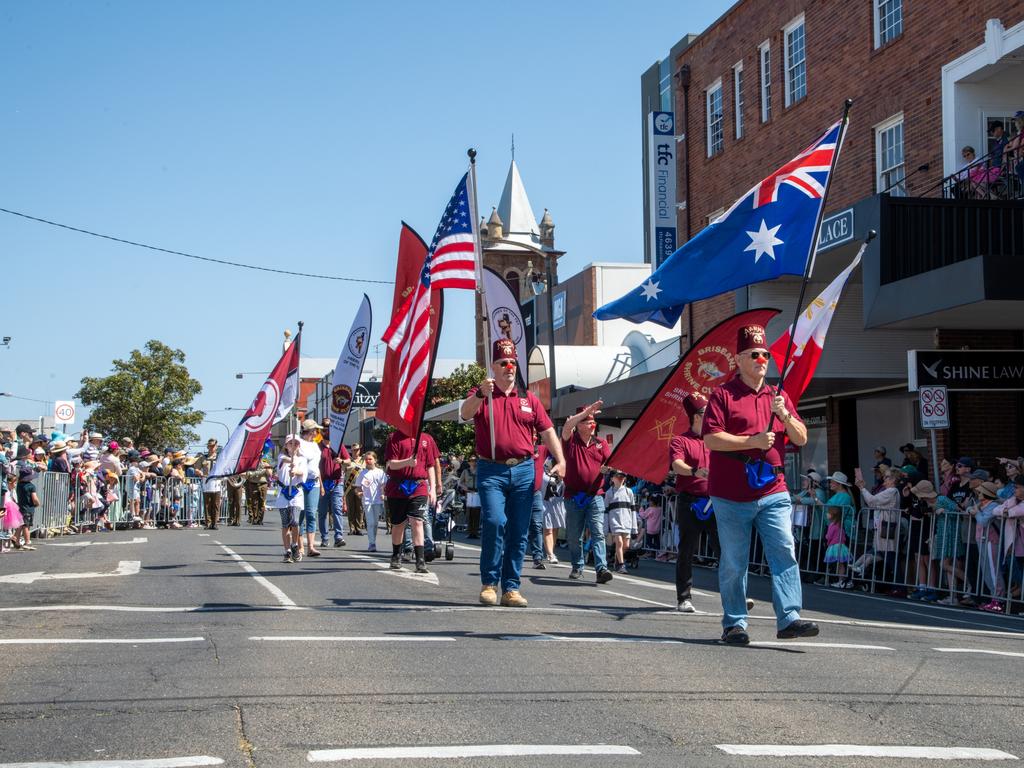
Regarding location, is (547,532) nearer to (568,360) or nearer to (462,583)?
(462,583)

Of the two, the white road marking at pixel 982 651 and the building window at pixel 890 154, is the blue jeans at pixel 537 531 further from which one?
the building window at pixel 890 154

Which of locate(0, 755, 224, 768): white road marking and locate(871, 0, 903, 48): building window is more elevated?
locate(871, 0, 903, 48): building window

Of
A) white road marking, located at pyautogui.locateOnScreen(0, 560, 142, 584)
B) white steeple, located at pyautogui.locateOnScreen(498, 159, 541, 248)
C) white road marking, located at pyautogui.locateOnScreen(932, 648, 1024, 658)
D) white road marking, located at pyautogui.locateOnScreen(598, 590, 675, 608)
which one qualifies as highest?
white steeple, located at pyautogui.locateOnScreen(498, 159, 541, 248)

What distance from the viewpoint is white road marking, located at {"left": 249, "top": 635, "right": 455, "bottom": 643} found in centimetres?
848

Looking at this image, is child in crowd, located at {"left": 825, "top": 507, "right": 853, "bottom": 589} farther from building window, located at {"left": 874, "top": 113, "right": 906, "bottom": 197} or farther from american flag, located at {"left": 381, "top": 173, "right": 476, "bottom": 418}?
building window, located at {"left": 874, "top": 113, "right": 906, "bottom": 197}

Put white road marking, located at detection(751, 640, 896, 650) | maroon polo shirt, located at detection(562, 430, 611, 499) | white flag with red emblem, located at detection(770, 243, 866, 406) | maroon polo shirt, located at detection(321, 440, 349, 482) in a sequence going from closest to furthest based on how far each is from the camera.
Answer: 1. white road marking, located at detection(751, 640, 896, 650)
2. white flag with red emblem, located at detection(770, 243, 866, 406)
3. maroon polo shirt, located at detection(562, 430, 611, 499)
4. maroon polo shirt, located at detection(321, 440, 349, 482)

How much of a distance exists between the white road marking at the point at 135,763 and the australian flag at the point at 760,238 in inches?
240

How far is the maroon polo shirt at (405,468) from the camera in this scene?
47.0 feet

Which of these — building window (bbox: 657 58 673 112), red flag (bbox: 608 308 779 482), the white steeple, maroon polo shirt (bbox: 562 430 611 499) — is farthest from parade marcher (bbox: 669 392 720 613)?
the white steeple

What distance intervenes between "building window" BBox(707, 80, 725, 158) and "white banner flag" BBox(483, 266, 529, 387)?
1197cm

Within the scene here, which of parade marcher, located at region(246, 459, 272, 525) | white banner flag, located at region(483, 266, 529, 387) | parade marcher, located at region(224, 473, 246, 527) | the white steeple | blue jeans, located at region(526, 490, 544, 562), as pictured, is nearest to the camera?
blue jeans, located at region(526, 490, 544, 562)

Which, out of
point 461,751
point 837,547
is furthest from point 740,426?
point 837,547

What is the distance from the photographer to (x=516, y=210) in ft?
316

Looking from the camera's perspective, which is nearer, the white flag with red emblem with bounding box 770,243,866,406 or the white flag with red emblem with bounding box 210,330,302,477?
the white flag with red emblem with bounding box 770,243,866,406
